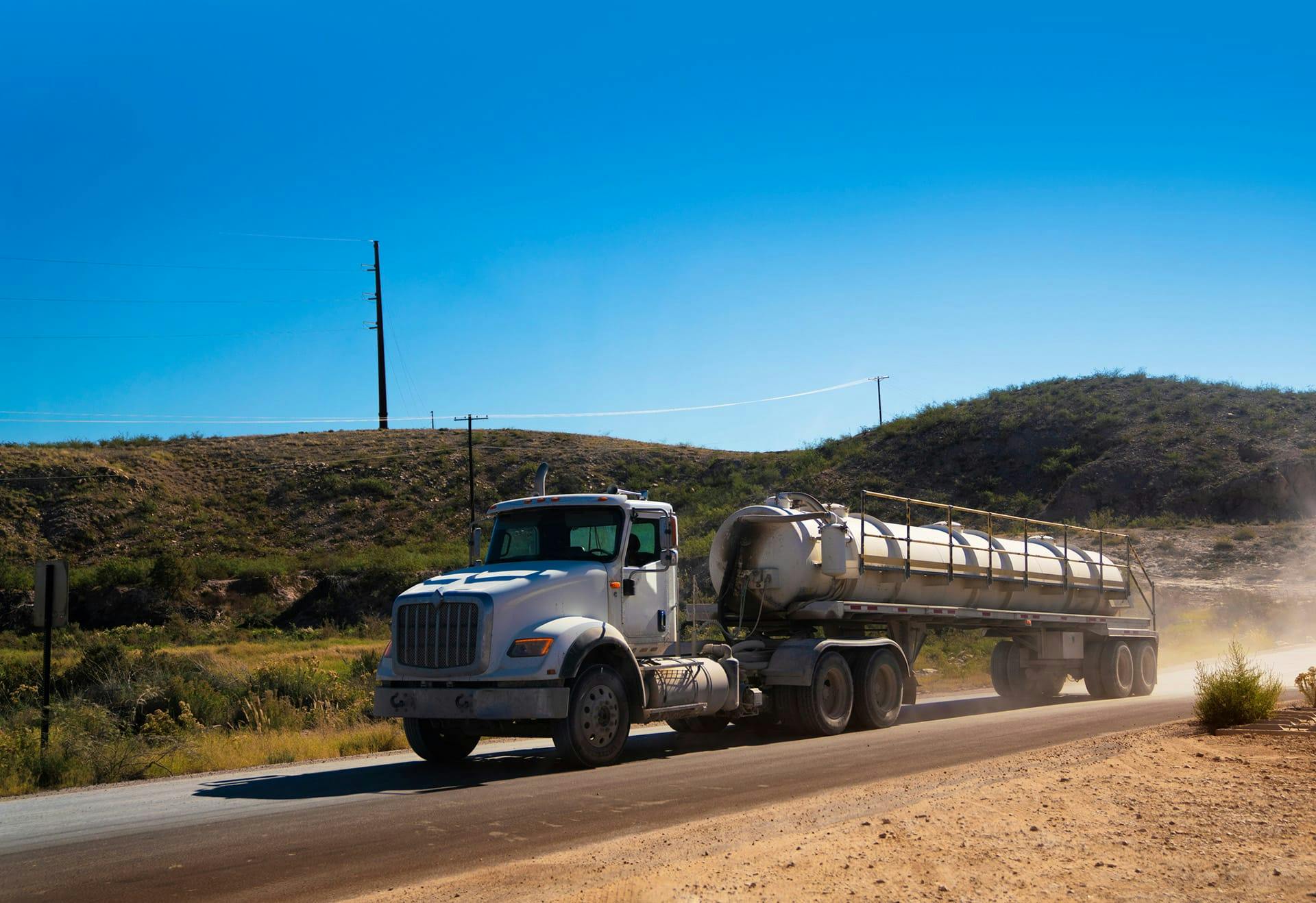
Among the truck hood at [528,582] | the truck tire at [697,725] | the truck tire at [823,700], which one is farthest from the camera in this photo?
the truck tire at [697,725]

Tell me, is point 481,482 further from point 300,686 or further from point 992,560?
point 992,560

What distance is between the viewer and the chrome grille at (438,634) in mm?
12125

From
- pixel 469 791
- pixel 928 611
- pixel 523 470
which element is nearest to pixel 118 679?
pixel 469 791

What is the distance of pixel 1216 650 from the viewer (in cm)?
3212

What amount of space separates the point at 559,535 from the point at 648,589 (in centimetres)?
127

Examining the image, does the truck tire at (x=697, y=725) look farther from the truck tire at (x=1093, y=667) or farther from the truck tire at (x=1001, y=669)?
the truck tire at (x=1093, y=667)

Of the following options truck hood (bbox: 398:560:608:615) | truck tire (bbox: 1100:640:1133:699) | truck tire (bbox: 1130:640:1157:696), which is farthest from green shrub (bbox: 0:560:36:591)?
truck tire (bbox: 1130:640:1157:696)

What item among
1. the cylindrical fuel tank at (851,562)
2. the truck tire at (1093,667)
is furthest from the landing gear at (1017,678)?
the cylindrical fuel tank at (851,562)

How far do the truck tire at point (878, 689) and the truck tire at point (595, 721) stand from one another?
4.94 meters

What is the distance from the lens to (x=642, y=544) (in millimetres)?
13875

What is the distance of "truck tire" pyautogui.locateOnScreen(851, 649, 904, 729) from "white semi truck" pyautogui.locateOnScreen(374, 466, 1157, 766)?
0.11 feet

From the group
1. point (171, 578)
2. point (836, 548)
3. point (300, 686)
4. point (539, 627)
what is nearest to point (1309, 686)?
point (836, 548)

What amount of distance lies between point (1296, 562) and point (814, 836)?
136ft

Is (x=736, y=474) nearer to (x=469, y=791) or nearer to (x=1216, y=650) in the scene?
(x=1216, y=650)
